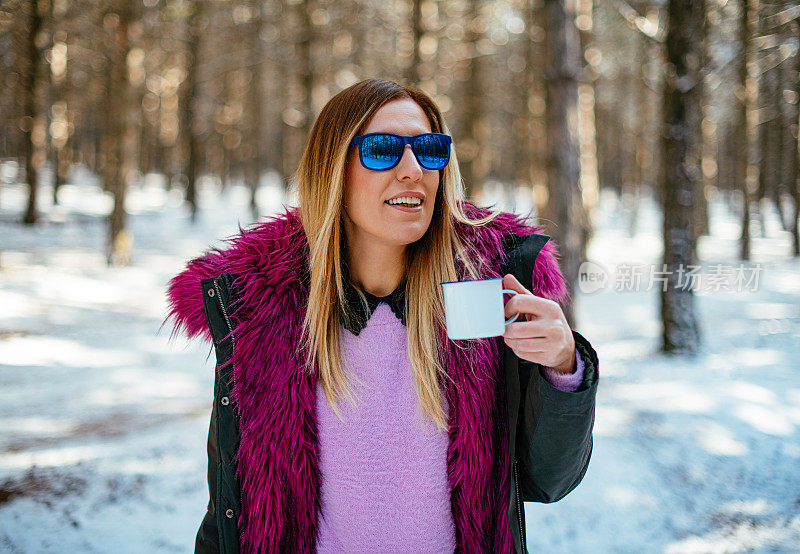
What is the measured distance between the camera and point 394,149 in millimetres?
1665

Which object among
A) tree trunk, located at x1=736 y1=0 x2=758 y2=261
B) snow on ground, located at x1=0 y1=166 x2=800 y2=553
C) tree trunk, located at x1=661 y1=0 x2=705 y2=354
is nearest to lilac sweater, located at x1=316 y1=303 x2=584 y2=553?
snow on ground, located at x1=0 y1=166 x2=800 y2=553

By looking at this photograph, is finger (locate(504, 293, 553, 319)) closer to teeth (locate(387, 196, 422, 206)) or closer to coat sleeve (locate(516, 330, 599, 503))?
coat sleeve (locate(516, 330, 599, 503))

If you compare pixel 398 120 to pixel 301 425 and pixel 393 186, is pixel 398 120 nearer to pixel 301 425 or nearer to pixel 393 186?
pixel 393 186

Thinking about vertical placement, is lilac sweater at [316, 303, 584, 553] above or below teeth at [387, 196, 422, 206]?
below

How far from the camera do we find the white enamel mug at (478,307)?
1322 millimetres

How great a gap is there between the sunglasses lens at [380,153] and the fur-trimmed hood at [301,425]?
1.23 feet

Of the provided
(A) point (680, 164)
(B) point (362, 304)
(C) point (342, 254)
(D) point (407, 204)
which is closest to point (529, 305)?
(D) point (407, 204)

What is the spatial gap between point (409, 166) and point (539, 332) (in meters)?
0.62

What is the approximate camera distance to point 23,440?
4.34 meters

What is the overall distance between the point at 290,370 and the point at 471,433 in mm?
571

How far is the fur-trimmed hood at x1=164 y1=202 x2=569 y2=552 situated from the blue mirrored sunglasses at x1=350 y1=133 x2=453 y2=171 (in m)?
0.30

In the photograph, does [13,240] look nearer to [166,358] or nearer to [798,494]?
[166,358]

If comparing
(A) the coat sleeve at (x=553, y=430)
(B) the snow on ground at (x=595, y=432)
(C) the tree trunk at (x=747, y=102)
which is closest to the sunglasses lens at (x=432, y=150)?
(A) the coat sleeve at (x=553, y=430)

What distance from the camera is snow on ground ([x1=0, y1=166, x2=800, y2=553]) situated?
347 centimetres
